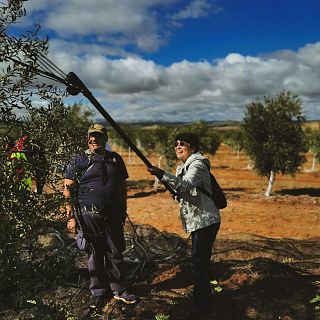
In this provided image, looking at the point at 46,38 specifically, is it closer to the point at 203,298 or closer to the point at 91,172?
the point at 91,172

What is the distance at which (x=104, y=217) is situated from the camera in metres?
6.13

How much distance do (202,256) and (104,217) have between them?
65.0 inches

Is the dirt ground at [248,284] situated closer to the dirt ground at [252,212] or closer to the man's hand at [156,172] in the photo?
the man's hand at [156,172]

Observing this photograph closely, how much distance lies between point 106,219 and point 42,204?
263 centimetres

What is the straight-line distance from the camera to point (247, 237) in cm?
1199

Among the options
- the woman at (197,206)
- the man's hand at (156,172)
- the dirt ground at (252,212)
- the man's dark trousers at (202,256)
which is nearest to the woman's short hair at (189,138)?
the woman at (197,206)

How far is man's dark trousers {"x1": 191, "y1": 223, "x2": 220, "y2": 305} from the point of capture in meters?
5.95

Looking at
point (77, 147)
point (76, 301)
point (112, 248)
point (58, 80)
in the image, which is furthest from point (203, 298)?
point (58, 80)

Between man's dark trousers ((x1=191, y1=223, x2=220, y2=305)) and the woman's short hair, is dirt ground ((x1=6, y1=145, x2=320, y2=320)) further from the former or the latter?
the woman's short hair

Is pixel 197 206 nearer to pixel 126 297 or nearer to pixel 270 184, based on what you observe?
pixel 126 297

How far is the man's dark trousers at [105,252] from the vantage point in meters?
6.15

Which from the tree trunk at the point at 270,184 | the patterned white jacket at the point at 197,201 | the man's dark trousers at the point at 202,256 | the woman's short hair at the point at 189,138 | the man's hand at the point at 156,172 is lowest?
the tree trunk at the point at 270,184

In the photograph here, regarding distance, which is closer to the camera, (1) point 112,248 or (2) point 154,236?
(1) point 112,248

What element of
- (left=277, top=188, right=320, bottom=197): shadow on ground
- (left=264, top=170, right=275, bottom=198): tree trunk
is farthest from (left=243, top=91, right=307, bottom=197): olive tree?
(left=277, top=188, right=320, bottom=197): shadow on ground
